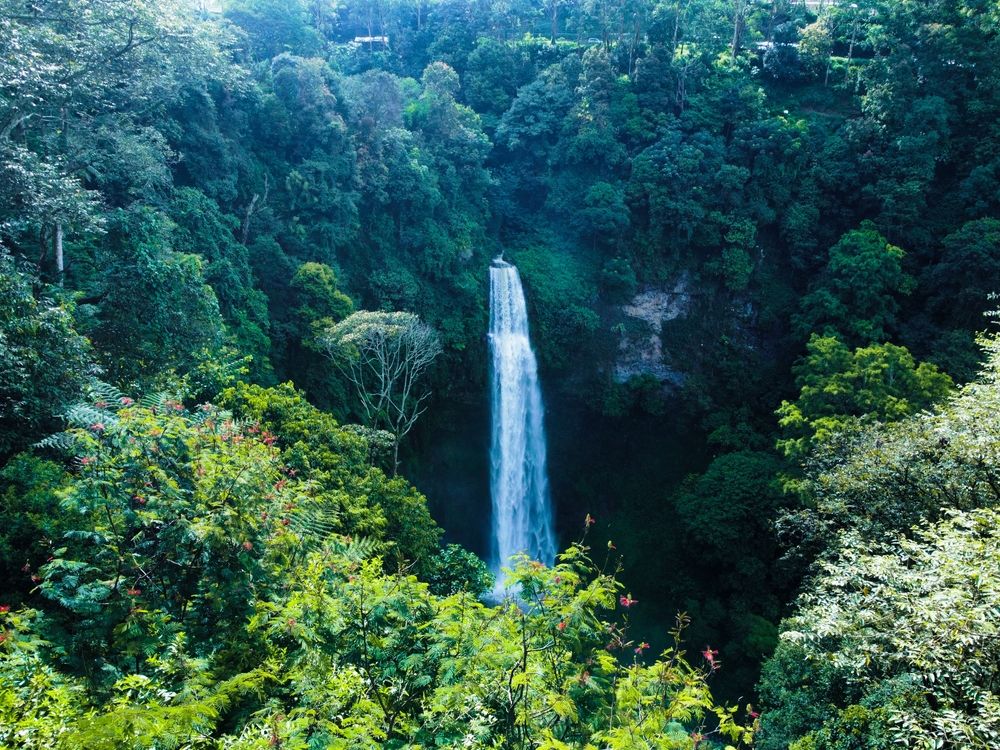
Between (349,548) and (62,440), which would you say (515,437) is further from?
(62,440)

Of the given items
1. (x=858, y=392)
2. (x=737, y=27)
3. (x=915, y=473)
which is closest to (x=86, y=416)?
(x=915, y=473)

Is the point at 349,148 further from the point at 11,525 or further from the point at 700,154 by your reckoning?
the point at 11,525

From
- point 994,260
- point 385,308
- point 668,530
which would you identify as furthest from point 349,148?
point 994,260

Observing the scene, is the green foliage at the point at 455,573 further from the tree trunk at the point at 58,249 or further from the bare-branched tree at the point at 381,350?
the tree trunk at the point at 58,249

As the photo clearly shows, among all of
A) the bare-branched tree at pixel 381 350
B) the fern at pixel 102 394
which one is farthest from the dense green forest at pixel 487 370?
the bare-branched tree at pixel 381 350

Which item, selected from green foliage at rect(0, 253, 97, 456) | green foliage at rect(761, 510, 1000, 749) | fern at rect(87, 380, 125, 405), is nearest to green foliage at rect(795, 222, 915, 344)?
green foliage at rect(761, 510, 1000, 749)
